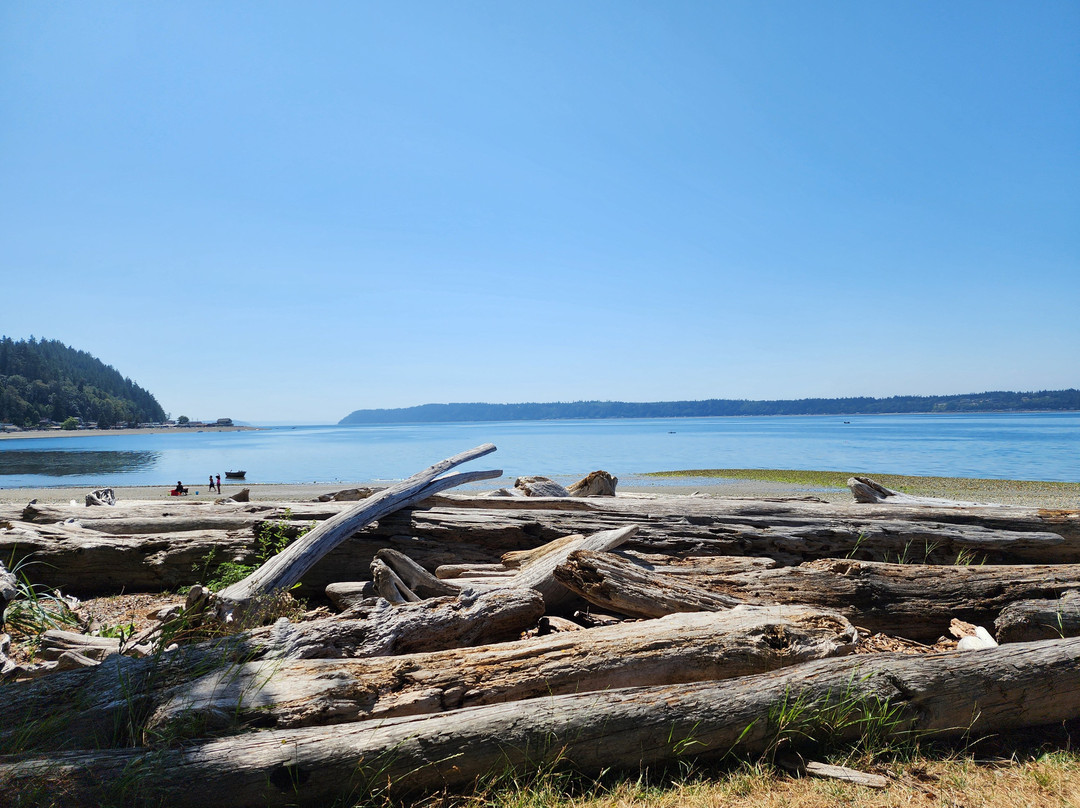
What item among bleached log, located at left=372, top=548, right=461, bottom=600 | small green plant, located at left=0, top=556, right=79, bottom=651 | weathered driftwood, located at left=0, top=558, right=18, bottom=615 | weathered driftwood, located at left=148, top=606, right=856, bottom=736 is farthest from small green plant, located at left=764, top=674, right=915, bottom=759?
weathered driftwood, located at left=0, top=558, right=18, bottom=615

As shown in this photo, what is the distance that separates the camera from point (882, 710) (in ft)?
10.3

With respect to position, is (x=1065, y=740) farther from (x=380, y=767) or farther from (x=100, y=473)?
(x=100, y=473)

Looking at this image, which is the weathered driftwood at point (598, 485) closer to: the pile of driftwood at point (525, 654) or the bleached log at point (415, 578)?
the pile of driftwood at point (525, 654)

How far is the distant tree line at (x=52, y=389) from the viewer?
130m

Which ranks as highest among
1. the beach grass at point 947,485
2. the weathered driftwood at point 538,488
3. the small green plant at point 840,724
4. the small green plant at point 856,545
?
the weathered driftwood at point 538,488

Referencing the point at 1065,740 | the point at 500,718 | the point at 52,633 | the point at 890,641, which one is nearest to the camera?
the point at 500,718

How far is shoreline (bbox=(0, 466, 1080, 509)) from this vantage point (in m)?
23.5

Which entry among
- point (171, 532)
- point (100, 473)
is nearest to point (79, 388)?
point (100, 473)

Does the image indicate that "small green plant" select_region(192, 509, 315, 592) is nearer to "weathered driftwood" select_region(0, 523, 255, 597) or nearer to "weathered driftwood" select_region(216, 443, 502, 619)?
"weathered driftwood" select_region(0, 523, 255, 597)

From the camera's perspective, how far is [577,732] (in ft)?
9.12

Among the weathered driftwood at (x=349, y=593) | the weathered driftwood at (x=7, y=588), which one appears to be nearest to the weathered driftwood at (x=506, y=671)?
the weathered driftwood at (x=349, y=593)

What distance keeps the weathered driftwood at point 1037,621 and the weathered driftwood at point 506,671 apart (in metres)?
1.59

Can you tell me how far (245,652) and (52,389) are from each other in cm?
17669

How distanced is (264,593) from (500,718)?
2980 millimetres
